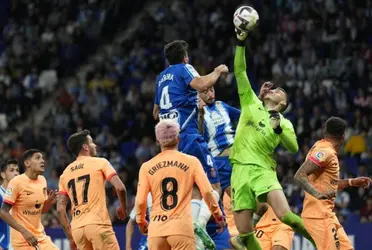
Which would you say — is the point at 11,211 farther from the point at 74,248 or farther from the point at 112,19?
the point at 112,19

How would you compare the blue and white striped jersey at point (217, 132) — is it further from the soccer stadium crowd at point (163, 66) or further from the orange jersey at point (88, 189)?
the soccer stadium crowd at point (163, 66)

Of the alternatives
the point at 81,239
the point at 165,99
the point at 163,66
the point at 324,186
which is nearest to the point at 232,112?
the point at 165,99

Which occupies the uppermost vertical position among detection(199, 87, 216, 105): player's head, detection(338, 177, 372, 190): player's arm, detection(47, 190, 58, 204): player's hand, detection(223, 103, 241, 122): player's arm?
detection(199, 87, 216, 105): player's head

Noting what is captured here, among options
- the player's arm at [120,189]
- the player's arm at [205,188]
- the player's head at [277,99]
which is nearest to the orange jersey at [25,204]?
the player's arm at [120,189]

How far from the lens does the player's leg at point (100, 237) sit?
45.2 ft

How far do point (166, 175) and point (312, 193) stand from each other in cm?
239

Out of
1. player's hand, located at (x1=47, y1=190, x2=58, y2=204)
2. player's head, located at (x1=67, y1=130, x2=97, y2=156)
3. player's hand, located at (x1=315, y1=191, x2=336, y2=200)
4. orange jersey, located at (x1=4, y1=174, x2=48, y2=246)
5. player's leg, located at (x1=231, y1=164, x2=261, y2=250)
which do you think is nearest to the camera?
player's leg, located at (x1=231, y1=164, x2=261, y2=250)

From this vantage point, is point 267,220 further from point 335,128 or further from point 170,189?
point 170,189

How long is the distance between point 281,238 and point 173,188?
3337mm

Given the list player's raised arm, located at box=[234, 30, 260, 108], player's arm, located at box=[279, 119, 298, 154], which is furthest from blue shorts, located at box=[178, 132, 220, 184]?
player's arm, located at box=[279, 119, 298, 154]

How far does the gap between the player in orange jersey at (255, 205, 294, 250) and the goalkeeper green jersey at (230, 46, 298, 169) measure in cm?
151

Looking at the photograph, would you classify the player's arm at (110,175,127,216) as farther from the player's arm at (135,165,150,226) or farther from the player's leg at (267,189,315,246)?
the player's leg at (267,189,315,246)

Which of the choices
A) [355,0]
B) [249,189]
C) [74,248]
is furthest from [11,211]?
[355,0]

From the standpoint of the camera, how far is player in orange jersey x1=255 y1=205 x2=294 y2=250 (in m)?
14.9
